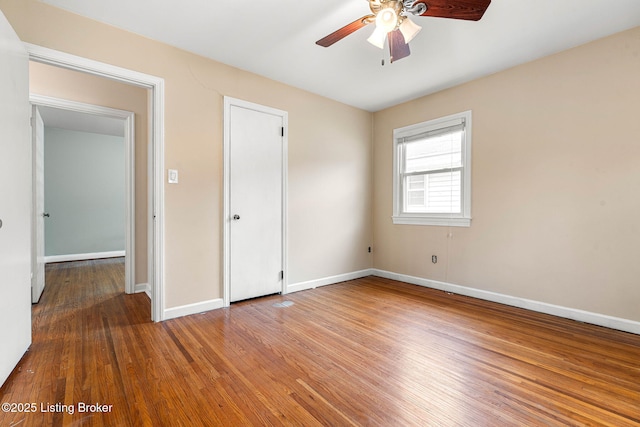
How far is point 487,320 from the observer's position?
2758 millimetres

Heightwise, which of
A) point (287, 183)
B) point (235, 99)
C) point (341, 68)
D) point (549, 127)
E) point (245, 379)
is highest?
point (341, 68)

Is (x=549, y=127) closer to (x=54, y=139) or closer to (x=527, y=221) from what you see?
(x=527, y=221)

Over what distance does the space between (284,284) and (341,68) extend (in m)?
2.59

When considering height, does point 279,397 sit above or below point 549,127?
below

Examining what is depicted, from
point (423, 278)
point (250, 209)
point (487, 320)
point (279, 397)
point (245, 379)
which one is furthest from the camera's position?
point (423, 278)

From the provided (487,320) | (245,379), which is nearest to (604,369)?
(487,320)

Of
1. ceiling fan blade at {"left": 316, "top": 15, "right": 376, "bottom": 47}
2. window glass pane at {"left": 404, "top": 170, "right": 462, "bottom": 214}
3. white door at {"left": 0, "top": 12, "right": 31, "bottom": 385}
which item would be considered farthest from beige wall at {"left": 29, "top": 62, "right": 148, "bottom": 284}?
window glass pane at {"left": 404, "top": 170, "right": 462, "bottom": 214}

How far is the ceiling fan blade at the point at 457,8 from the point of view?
1662 mm

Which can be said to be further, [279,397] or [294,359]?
[294,359]

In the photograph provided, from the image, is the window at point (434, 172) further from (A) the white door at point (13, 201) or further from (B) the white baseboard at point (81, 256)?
(B) the white baseboard at point (81, 256)

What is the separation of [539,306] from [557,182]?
126cm

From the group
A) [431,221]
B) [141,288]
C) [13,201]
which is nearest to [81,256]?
[141,288]

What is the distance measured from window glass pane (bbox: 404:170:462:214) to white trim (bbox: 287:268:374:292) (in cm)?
120

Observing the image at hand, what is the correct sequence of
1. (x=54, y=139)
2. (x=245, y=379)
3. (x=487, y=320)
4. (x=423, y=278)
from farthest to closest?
(x=54, y=139) → (x=423, y=278) → (x=487, y=320) → (x=245, y=379)
